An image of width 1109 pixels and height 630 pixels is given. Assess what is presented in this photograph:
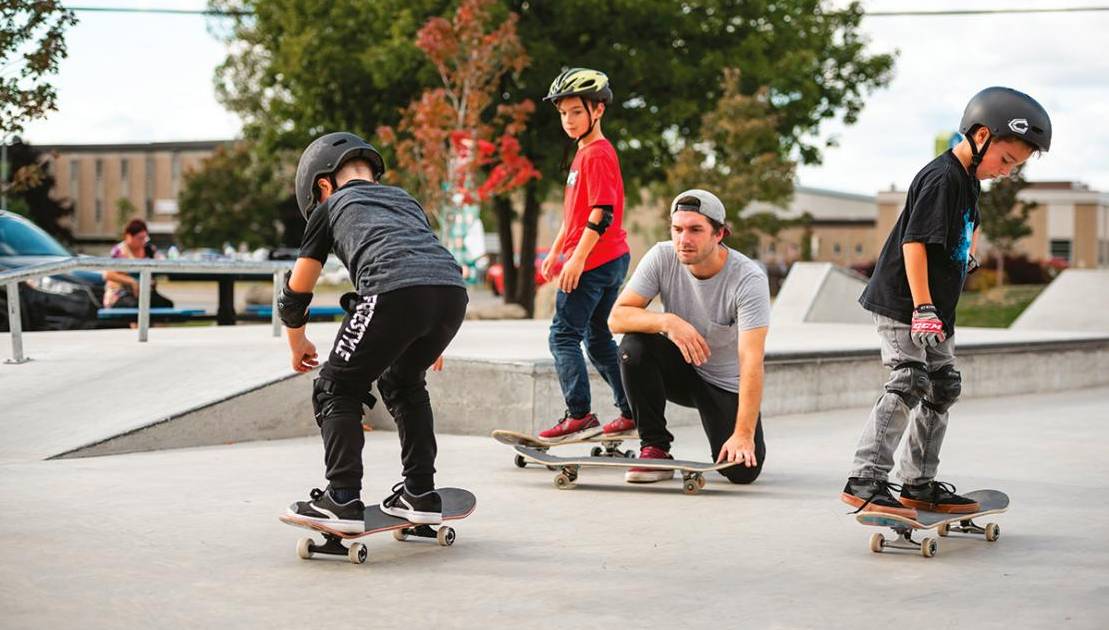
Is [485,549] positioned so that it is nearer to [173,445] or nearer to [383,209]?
[383,209]

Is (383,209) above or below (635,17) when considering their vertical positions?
below

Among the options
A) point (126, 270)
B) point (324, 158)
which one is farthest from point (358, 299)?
point (126, 270)

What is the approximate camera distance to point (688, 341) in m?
6.05

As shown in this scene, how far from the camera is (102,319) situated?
41.1 ft

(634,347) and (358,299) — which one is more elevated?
(358,299)

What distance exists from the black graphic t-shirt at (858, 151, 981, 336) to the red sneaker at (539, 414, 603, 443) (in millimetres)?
2232

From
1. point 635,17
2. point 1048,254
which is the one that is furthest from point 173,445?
point 1048,254

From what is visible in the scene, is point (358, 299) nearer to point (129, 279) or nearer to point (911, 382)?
point (911, 382)

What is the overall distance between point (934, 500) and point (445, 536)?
200 centimetres

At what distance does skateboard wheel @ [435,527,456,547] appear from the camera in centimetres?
490

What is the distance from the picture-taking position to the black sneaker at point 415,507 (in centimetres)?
480

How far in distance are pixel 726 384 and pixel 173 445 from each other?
11.0 feet

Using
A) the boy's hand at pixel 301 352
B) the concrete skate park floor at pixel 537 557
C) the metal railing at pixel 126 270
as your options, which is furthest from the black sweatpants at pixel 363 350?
the metal railing at pixel 126 270

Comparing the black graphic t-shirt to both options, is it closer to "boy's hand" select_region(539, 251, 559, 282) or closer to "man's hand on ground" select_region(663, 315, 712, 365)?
"man's hand on ground" select_region(663, 315, 712, 365)
